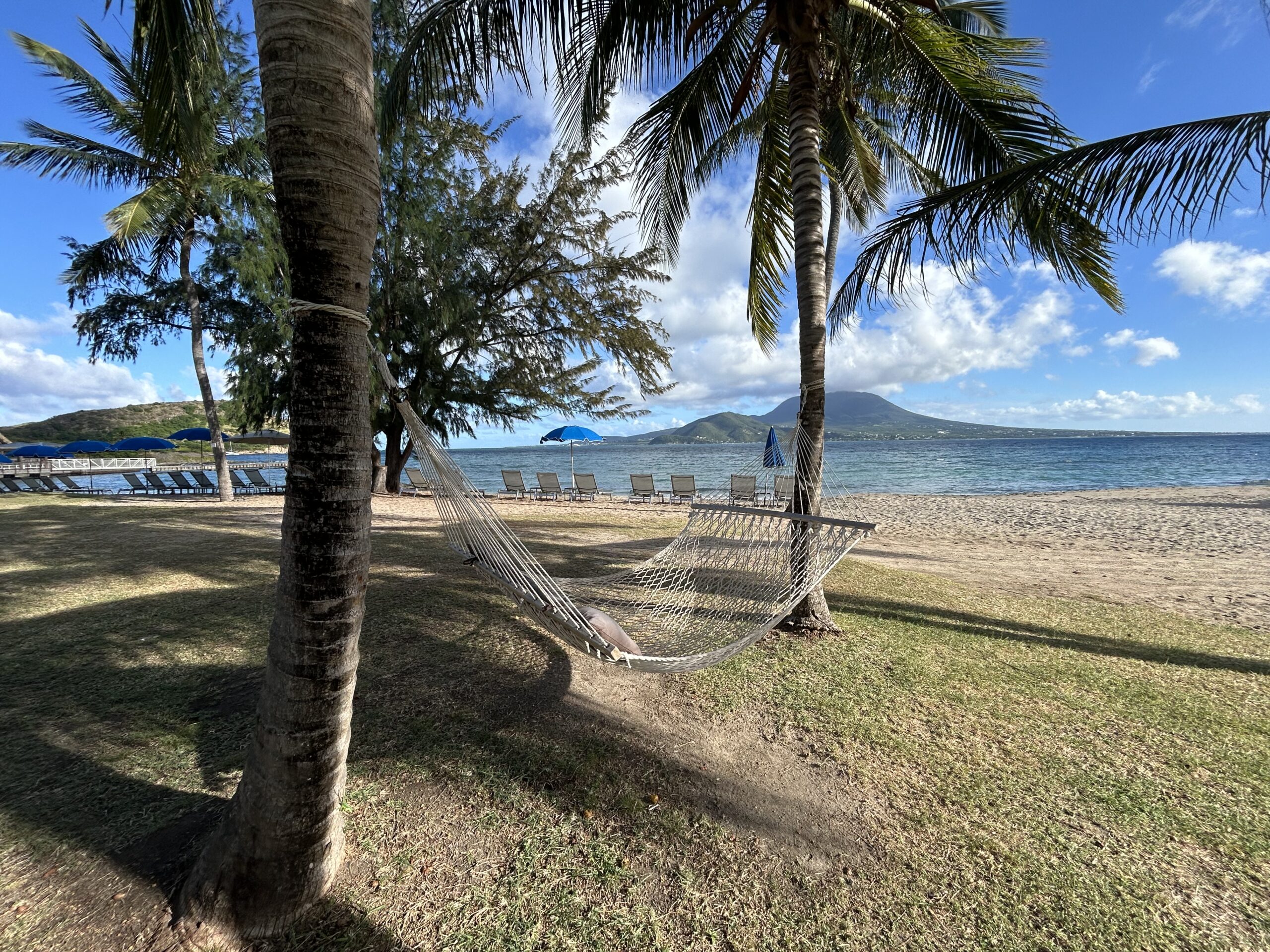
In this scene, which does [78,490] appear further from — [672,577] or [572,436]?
[672,577]

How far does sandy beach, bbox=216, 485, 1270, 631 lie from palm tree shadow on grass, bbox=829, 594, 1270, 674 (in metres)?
1.05

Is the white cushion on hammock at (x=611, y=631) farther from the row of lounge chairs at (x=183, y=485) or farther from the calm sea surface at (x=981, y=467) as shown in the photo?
the row of lounge chairs at (x=183, y=485)

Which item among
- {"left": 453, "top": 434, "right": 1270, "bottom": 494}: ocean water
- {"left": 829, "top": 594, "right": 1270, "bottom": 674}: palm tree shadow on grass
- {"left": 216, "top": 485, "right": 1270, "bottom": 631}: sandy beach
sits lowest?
{"left": 453, "top": 434, "right": 1270, "bottom": 494}: ocean water

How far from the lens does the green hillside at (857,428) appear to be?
100 m

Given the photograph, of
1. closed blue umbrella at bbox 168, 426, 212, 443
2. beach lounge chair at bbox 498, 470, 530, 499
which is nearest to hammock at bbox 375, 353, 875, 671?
beach lounge chair at bbox 498, 470, 530, 499

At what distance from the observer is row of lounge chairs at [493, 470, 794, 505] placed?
10.8 m

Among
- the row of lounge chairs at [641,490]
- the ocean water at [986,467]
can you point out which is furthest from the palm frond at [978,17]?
the row of lounge chairs at [641,490]

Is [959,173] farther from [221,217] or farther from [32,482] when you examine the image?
[32,482]

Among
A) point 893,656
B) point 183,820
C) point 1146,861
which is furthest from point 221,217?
point 1146,861

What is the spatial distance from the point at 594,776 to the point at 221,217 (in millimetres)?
10172

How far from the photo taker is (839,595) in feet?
14.2

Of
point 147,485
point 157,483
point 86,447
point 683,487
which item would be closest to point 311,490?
point 683,487

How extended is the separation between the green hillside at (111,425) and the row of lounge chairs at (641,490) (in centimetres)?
2266

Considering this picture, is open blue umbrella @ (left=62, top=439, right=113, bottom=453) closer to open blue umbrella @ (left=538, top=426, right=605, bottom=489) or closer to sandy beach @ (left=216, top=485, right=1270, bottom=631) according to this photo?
sandy beach @ (left=216, top=485, right=1270, bottom=631)
